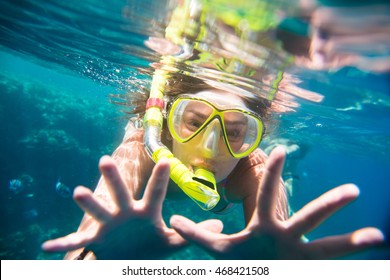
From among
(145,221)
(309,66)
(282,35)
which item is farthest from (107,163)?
(309,66)

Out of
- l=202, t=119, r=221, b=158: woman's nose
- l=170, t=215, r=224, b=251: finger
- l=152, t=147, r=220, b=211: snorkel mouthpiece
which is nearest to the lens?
l=170, t=215, r=224, b=251: finger

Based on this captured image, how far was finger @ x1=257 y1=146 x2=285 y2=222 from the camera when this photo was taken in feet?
5.95

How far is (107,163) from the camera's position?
182 centimetres

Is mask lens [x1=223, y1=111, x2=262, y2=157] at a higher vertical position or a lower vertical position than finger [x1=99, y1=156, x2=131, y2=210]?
higher

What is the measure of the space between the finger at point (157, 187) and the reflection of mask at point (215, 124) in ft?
5.31

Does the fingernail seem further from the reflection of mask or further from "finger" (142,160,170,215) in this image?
the reflection of mask

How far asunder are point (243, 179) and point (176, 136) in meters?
1.33

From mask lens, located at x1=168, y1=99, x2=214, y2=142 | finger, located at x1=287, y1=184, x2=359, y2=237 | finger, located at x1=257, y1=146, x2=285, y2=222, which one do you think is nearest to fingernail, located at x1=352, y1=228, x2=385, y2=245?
finger, located at x1=287, y1=184, x2=359, y2=237

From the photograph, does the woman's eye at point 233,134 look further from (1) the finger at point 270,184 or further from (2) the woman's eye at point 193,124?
(1) the finger at point 270,184

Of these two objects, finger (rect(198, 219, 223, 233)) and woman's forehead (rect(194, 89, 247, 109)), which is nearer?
finger (rect(198, 219, 223, 233))

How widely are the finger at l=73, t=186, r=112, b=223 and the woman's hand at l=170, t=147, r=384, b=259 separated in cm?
54

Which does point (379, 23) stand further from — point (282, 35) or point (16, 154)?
point (16, 154)

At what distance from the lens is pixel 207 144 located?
3443mm
